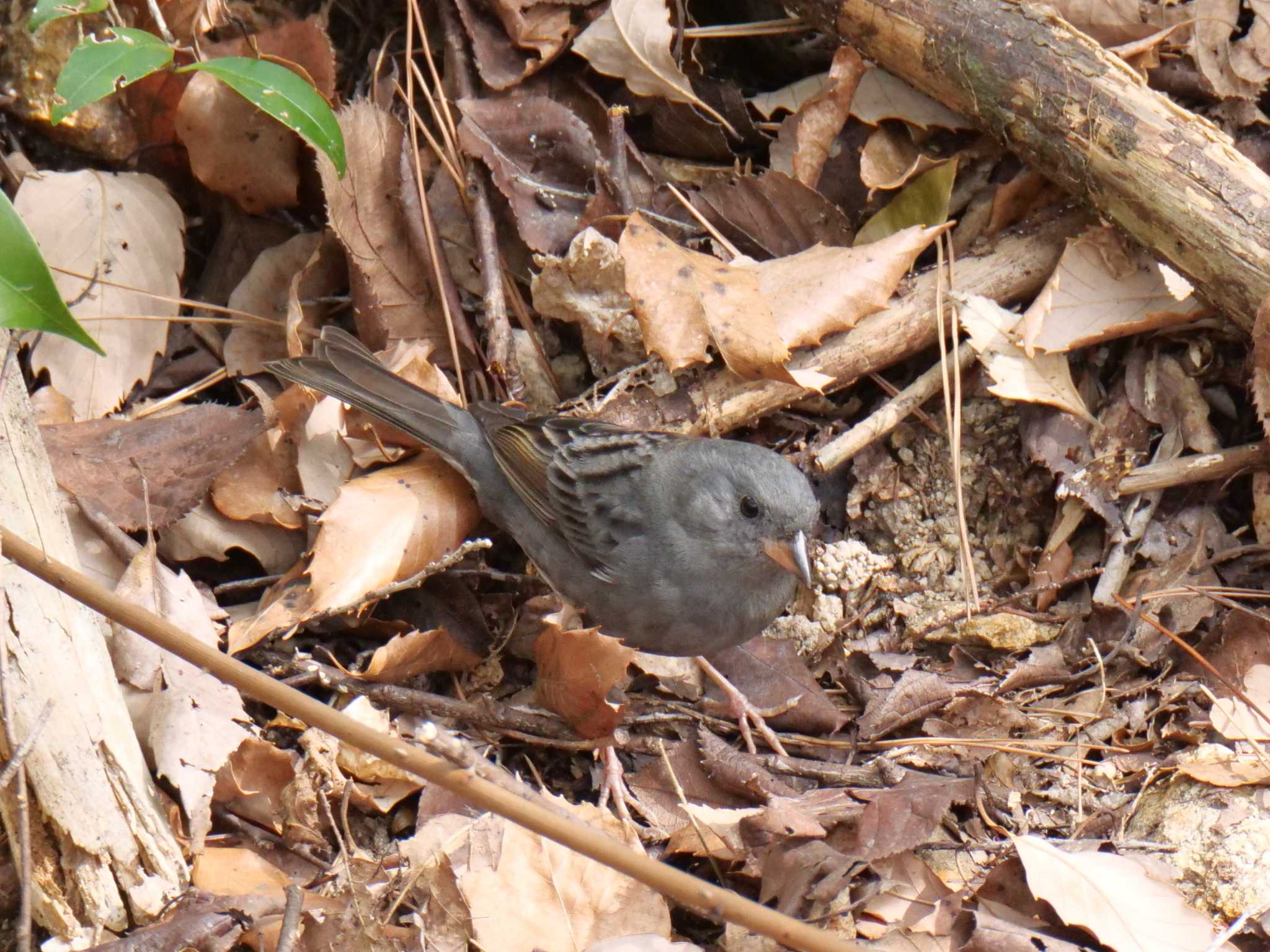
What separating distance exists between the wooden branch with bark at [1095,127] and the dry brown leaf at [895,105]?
82 millimetres

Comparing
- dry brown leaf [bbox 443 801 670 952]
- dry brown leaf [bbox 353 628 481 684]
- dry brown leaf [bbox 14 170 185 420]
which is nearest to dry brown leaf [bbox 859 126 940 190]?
dry brown leaf [bbox 353 628 481 684]

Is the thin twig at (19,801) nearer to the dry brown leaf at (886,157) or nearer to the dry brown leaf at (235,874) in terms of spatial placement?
the dry brown leaf at (235,874)

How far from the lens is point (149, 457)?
371 cm

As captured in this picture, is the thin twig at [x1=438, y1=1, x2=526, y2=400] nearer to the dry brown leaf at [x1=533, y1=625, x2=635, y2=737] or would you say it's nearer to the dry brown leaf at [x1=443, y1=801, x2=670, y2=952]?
the dry brown leaf at [x1=533, y1=625, x2=635, y2=737]

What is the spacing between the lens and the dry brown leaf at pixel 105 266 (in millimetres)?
3889

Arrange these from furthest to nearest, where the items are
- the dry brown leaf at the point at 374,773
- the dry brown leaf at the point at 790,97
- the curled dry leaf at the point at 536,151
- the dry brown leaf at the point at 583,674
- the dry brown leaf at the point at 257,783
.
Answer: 1. the dry brown leaf at the point at 790,97
2. the curled dry leaf at the point at 536,151
3. the dry brown leaf at the point at 583,674
4. the dry brown leaf at the point at 374,773
5. the dry brown leaf at the point at 257,783

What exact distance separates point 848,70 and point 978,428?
50.8 inches

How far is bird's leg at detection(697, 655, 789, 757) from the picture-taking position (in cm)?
363

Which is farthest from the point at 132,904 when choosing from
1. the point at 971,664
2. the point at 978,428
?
the point at 978,428

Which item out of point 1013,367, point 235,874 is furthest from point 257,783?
point 1013,367

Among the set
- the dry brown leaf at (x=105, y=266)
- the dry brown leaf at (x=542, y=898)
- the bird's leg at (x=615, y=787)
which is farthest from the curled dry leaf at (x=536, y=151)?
the dry brown leaf at (x=542, y=898)

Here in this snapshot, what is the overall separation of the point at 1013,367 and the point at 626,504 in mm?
1298

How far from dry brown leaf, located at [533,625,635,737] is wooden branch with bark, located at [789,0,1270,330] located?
2003 millimetres

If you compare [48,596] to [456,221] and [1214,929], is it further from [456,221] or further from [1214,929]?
[1214,929]
